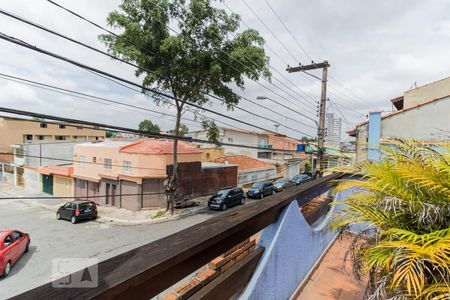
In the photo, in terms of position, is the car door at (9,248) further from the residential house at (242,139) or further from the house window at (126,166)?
the residential house at (242,139)

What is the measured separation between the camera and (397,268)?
1.44m

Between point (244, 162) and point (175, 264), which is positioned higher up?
point (175, 264)

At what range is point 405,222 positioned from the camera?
5.62 ft

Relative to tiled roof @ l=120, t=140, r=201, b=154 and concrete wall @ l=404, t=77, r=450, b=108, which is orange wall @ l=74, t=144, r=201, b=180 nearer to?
tiled roof @ l=120, t=140, r=201, b=154

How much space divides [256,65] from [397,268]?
1152 centimetres

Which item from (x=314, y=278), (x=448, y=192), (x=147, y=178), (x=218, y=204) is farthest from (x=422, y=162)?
(x=147, y=178)

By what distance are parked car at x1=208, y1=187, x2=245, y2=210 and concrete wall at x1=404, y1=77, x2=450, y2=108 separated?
10.9 m

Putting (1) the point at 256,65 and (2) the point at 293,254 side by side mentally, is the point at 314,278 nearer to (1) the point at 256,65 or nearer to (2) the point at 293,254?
(2) the point at 293,254

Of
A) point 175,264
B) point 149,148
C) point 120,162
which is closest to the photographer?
point 175,264

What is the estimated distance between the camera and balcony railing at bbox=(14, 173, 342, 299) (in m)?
0.67

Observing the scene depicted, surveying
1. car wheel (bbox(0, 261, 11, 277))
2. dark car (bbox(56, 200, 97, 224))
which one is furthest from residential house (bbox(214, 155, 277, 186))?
car wheel (bbox(0, 261, 11, 277))

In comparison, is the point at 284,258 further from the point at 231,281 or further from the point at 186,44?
the point at 186,44

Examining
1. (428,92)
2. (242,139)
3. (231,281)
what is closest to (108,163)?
(231,281)

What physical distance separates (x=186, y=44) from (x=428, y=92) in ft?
37.9
